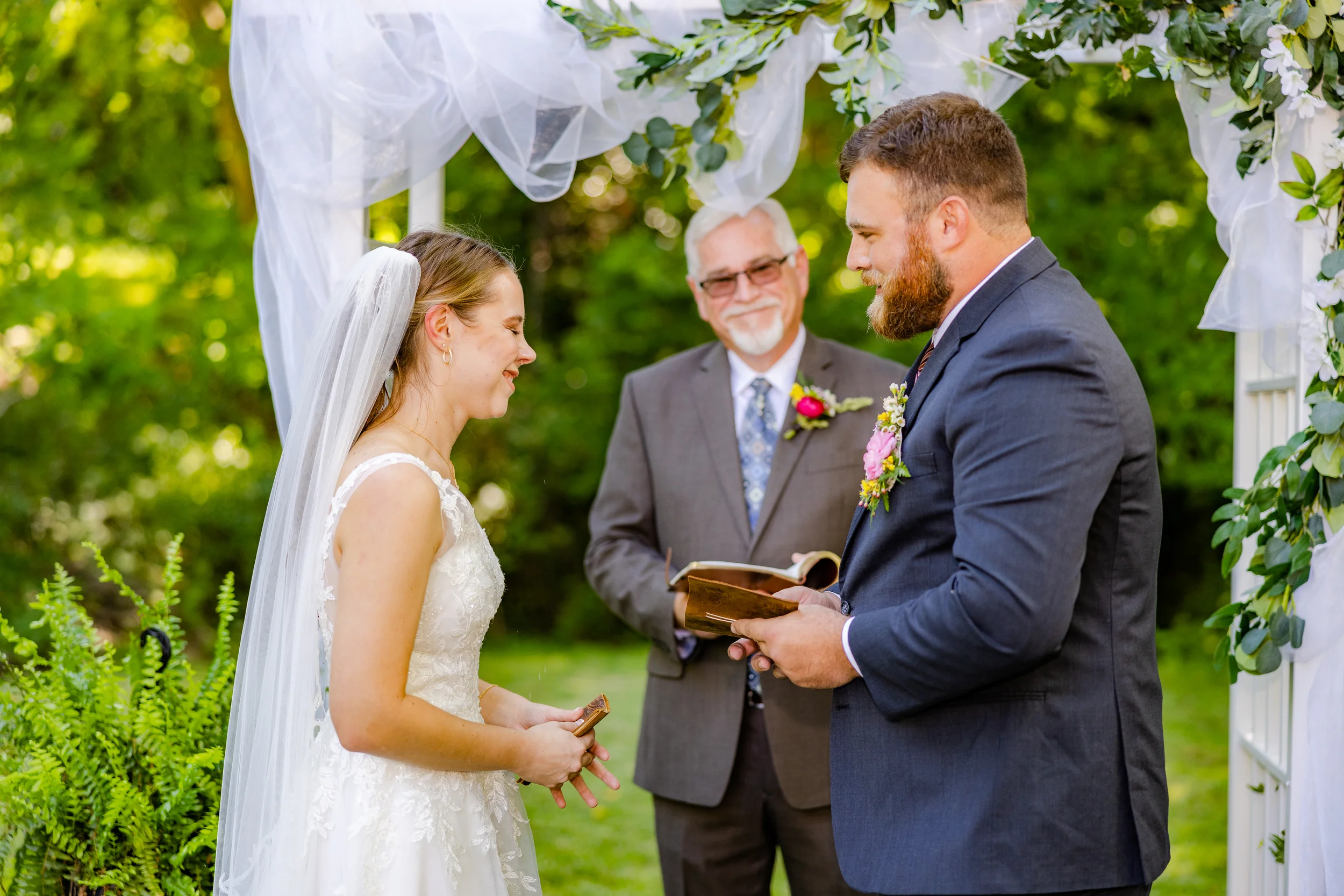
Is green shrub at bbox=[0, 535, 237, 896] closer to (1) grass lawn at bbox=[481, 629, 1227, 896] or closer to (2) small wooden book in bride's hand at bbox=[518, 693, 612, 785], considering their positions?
(2) small wooden book in bride's hand at bbox=[518, 693, 612, 785]

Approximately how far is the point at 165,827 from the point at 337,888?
66cm

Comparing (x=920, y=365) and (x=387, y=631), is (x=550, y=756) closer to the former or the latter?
(x=387, y=631)

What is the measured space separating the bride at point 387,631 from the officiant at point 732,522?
2.62 ft

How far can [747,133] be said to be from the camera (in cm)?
302

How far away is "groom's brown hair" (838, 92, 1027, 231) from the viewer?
7.01ft

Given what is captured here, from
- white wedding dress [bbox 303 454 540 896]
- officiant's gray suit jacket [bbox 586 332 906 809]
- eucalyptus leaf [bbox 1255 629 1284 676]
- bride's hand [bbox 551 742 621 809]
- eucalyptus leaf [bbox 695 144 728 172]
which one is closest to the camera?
white wedding dress [bbox 303 454 540 896]

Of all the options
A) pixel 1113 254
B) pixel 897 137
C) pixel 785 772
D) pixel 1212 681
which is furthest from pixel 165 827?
pixel 1212 681

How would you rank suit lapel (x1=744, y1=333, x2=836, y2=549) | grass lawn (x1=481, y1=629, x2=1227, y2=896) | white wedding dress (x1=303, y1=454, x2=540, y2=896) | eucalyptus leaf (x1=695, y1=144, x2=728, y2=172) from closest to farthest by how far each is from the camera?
white wedding dress (x1=303, y1=454, x2=540, y2=896), eucalyptus leaf (x1=695, y1=144, x2=728, y2=172), suit lapel (x1=744, y1=333, x2=836, y2=549), grass lawn (x1=481, y1=629, x2=1227, y2=896)

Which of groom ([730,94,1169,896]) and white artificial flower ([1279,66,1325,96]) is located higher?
white artificial flower ([1279,66,1325,96])

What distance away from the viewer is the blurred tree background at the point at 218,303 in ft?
21.8

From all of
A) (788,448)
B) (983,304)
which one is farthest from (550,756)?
(788,448)

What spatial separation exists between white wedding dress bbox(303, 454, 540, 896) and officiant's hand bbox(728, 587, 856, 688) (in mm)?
547

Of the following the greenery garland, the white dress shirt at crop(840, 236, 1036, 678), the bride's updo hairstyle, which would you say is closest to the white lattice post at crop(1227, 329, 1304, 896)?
the greenery garland

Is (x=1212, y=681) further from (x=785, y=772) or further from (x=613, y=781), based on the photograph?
(x=613, y=781)
